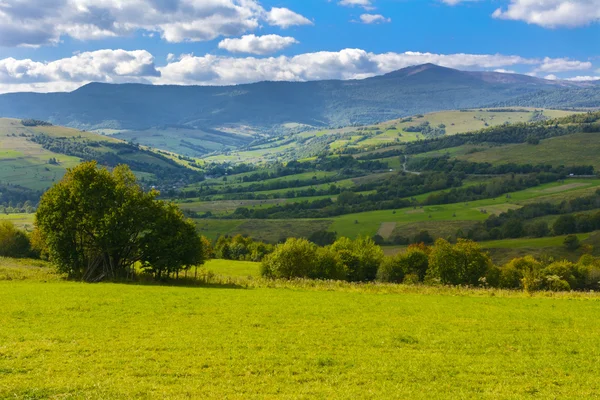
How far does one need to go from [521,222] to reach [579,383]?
146 m

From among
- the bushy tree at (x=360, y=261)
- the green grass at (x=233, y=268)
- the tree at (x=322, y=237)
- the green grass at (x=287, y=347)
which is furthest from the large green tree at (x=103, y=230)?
the tree at (x=322, y=237)

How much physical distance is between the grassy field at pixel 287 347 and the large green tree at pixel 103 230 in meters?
12.2

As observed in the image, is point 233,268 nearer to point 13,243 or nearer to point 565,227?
point 13,243

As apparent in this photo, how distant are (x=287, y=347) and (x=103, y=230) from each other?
32.8 meters

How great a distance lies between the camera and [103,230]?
47.0 m

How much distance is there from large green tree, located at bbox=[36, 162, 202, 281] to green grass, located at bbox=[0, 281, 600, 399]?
494 inches

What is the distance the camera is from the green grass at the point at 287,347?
16500 mm

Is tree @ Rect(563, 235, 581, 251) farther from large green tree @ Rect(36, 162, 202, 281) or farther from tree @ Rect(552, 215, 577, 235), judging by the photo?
large green tree @ Rect(36, 162, 202, 281)

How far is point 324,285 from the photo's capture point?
45.7 m

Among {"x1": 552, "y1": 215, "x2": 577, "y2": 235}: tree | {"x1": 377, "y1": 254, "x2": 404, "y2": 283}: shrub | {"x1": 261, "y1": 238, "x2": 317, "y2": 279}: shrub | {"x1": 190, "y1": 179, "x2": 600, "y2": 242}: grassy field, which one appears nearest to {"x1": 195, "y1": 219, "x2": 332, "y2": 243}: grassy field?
{"x1": 190, "y1": 179, "x2": 600, "y2": 242}: grassy field

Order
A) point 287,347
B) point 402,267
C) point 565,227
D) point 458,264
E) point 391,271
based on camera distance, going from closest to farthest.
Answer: point 287,347
point 458,264
point 391,271
point 402,267
point 565,227

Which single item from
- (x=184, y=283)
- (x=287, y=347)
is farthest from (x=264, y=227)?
(x=287, y=347)

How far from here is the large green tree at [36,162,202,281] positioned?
48.0 m

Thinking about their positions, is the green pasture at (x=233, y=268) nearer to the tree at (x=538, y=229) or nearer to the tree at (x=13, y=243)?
the tree at (x=13, y=243)
